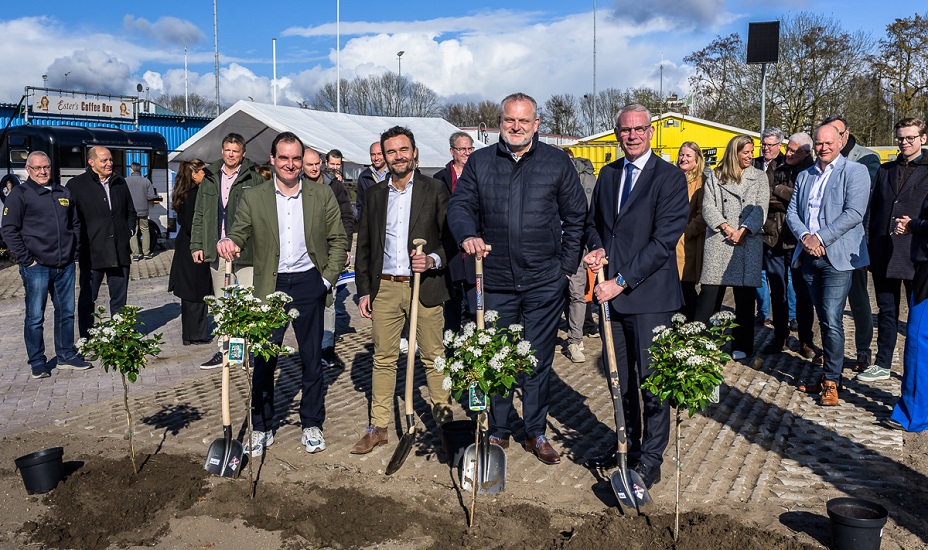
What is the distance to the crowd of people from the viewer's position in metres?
5.12

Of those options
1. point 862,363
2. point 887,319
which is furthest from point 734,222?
point 862,363

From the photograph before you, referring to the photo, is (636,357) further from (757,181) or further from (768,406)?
(757,181)

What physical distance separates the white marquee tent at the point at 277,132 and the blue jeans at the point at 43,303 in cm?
1325

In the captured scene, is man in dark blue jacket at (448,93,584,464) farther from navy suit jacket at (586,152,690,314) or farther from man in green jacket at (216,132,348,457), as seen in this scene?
man in green jacket at (216,132,348,457)

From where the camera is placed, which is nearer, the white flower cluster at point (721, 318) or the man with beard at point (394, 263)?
the white flower cluster at point (721, 318)

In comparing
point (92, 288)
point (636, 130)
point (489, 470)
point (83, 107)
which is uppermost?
point (83, 107)

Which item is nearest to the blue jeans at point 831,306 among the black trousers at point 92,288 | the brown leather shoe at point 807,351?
the brown leather shoe at point 807,351

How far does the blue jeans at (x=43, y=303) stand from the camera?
27.1ft

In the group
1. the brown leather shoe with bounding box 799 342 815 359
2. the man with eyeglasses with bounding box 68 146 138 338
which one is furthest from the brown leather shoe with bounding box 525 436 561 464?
the man with eyeglasses with bounding box 68 146 138 338

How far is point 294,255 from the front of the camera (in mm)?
5766

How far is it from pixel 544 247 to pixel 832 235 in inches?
120

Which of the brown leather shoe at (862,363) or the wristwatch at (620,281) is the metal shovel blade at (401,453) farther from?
the brown leather shoe at (862,363)

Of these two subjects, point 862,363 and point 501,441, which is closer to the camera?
point 501,441

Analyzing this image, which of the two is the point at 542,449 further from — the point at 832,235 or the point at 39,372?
the point at 39,372
